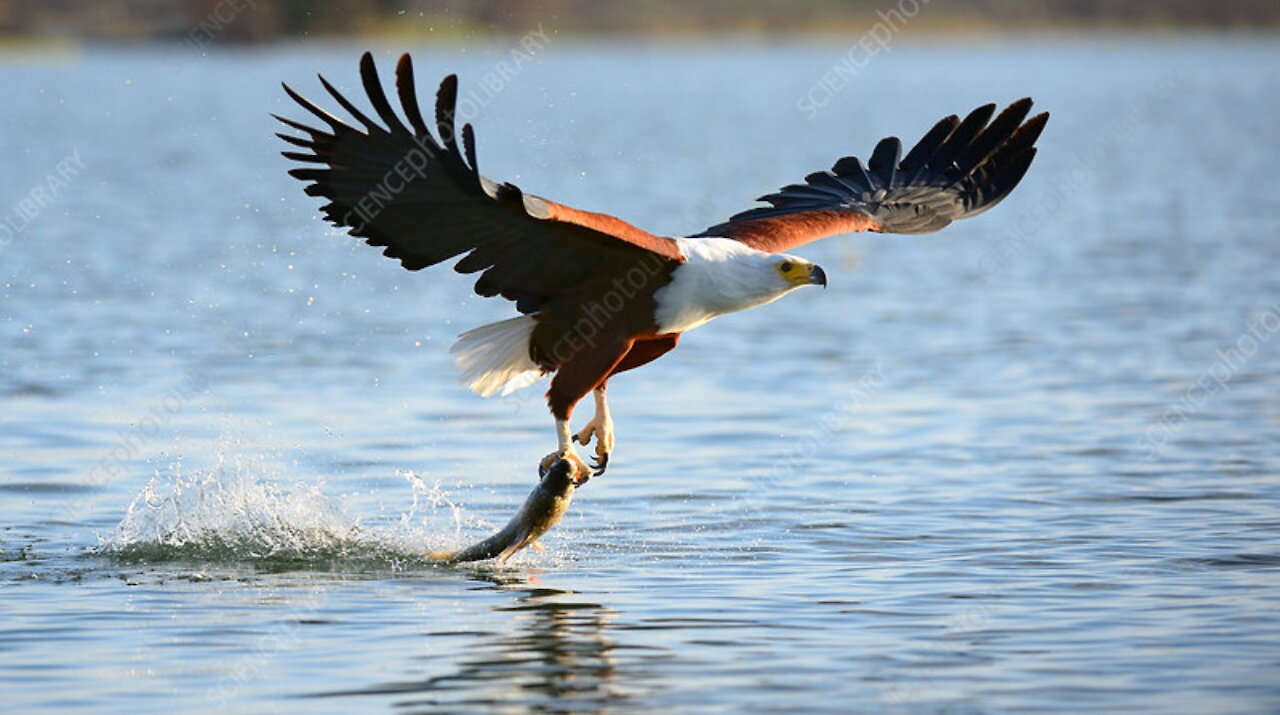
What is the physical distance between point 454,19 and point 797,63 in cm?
2142

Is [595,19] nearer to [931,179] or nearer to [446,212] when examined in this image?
[931,179]

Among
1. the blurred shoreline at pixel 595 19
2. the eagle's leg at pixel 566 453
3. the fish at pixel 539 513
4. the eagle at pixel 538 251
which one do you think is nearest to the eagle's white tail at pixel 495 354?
the eagle at pixel 538 251

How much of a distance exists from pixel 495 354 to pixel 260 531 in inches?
60.2

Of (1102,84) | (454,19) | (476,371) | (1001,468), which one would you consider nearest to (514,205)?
(476,371)

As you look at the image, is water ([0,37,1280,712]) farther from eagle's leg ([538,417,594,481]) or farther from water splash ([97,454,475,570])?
eagle's leg ([538,417,594,481])

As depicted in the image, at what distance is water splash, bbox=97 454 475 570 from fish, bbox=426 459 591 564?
403 millimetres

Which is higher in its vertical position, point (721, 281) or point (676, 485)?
point (721, 281)

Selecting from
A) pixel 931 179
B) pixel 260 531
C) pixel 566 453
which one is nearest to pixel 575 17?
pixel 931 179

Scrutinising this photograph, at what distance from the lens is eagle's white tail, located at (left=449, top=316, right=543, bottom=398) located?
27.7ft

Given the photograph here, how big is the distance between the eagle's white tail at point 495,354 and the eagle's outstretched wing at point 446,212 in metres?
0.30

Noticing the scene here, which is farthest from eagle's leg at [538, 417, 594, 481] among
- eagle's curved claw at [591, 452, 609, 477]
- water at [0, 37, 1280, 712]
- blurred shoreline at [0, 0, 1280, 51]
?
blurred shoreline at [0, 0, 1280, 51]

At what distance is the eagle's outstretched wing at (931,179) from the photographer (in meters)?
9.44

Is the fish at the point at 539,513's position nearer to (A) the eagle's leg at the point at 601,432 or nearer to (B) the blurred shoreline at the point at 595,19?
(A) the eagle's leg at the point at 601,432

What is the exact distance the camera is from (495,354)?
8.48m
